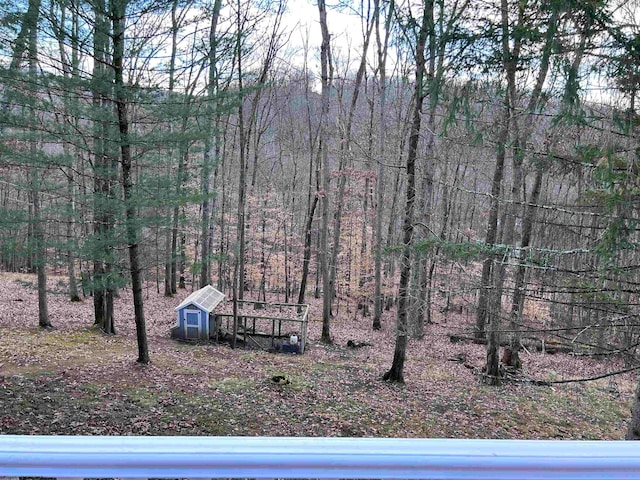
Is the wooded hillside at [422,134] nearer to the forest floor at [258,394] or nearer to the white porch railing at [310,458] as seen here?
the forest floor at [258,394]

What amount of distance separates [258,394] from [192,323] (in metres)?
4.94

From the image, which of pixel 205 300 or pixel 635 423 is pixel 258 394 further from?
pixel 205 300

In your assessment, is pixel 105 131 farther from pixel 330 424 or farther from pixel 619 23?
pixel 619 23

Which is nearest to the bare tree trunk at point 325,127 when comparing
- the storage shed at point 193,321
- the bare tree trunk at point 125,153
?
the storage shed at point 193,321

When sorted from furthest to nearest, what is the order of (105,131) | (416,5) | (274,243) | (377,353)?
(274,243) < (377,353) < (105,131) < (416,5)

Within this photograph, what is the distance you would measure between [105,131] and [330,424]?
6.28 metres

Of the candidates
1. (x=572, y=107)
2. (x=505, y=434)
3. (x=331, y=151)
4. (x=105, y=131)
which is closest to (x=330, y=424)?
(x=505, y=434)

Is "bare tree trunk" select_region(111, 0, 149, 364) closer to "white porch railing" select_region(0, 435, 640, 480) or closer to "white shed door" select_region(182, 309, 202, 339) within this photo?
"white shed door" select_region(182, 309, 202, 339)

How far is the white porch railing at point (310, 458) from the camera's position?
0.90 metres

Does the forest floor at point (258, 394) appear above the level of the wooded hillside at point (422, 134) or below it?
below

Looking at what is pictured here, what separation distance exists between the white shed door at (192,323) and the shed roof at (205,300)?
10.4 inches

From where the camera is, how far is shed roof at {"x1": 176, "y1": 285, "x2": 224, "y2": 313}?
11094 mm

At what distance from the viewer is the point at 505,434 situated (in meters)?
6.18

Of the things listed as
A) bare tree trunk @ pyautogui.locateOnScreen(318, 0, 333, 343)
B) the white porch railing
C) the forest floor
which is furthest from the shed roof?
the white porch railing
